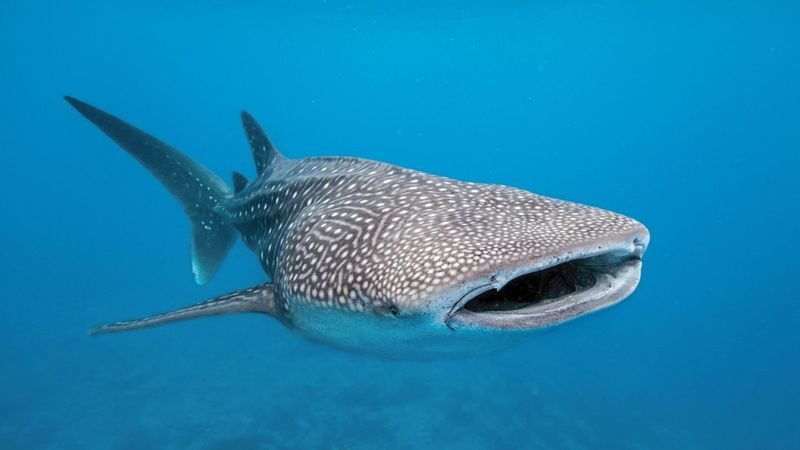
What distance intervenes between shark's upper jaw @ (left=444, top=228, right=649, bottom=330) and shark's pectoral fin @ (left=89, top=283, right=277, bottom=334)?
188 centimetres

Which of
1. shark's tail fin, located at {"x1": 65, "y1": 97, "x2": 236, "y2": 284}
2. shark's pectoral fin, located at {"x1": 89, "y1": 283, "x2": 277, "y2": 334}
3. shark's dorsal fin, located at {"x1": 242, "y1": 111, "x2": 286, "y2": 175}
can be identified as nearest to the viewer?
shark's pectoral fin, located at {"x1": 89, "y1": 283, "x2": 277, "y2": 334}

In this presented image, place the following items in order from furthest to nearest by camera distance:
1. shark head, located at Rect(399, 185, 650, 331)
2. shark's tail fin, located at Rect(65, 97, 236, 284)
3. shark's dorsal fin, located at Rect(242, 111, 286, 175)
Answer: shark's dorsal fin, located at Rect(242, 111, 286, 175) → shark's tail fin, located at Rect(65, 97, 236, 284) → shark head, located at Rect(399, 185, 650, 331)

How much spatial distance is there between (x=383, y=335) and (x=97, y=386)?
13615 millimetres

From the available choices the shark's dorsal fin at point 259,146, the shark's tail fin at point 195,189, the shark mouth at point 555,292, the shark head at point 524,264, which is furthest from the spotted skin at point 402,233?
the shark's tail fin at point 195,189

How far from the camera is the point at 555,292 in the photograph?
284 centimetres

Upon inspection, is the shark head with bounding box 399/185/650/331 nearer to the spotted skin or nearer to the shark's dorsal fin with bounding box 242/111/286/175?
the spotted skin

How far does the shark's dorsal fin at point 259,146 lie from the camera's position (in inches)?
260

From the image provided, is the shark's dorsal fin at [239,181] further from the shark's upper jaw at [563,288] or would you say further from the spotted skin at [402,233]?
the shark's upper jaw at [563,288]

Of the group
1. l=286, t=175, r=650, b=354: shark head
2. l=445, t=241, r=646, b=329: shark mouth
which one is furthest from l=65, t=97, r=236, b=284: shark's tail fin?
l=445, t=241, r=646, b=329: shark mouth

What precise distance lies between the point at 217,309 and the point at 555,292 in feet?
8.30

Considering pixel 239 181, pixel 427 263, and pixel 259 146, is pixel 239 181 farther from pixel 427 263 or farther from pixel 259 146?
pixel 427 263

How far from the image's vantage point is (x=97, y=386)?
13281 mm

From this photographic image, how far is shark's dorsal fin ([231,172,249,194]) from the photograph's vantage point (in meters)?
6.64

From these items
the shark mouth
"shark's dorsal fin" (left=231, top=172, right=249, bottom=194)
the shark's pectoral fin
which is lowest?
the shark's pectoral fin
